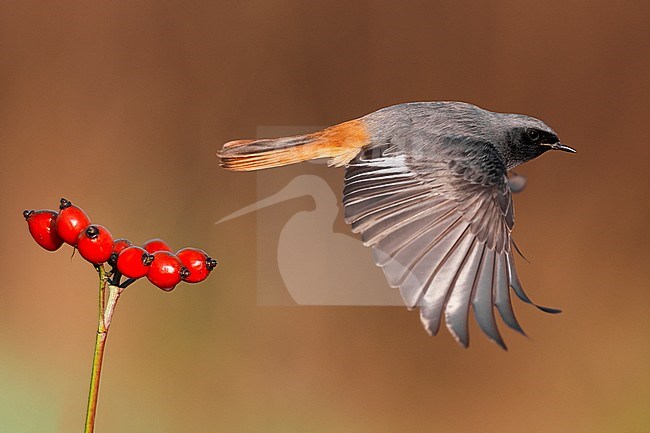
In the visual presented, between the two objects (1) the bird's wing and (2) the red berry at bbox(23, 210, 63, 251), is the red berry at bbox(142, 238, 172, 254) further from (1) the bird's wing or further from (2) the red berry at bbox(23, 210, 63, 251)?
(1) the bird's wing

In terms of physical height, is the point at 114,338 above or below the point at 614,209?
below

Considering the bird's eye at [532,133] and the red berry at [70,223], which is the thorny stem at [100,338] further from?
the bird's eye at [532,133]

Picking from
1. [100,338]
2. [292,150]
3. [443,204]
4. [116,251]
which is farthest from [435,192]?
[100,338]

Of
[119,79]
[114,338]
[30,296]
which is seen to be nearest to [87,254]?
[114,338]

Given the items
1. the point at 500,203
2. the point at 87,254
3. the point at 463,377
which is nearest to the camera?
the point at 87,254

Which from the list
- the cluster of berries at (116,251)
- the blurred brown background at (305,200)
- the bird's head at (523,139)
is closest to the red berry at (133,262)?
the cluster of berries at (116,251)

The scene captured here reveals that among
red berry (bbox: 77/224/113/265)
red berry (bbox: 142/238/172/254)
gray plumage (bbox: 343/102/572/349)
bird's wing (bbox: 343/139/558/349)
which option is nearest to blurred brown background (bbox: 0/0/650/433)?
gray plumage (bbox: 343/102/572/349)

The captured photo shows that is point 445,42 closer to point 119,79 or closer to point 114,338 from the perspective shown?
point 119,79
